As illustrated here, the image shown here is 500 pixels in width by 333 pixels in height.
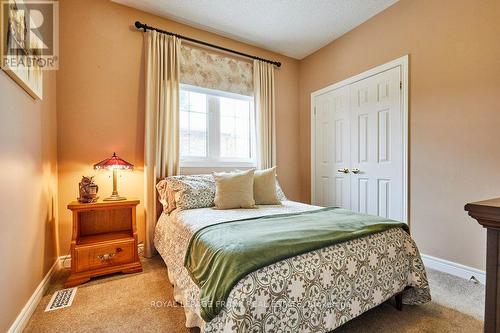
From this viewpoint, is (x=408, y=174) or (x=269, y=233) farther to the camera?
(x=408, y=174)

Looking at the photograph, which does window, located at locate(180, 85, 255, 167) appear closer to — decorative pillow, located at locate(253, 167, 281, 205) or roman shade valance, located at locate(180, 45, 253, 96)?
roman shade valance, located at locate(180, 45, 253, 96)

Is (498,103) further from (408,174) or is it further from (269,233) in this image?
(269,233)

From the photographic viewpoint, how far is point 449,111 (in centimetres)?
212

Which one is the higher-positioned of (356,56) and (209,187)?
(356,56)

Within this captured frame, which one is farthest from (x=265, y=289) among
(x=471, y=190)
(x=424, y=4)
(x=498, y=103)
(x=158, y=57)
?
(x=424, y=4)

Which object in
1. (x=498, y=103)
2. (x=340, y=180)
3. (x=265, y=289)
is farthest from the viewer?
(x=340, y=180)

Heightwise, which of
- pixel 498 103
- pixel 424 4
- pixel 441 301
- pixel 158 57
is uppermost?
pixel 424 4

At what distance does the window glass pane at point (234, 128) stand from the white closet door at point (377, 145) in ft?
4.64

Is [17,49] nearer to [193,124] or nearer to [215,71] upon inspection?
[193,124]

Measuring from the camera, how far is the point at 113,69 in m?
2.48

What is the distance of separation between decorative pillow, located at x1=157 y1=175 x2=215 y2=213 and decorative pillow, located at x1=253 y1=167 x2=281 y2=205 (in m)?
0.46

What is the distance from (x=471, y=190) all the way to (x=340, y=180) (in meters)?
1.34

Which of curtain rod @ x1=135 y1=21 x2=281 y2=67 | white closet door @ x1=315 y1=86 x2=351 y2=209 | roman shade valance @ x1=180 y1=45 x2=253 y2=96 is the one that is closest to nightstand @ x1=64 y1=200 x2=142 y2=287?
roman shade valance @ x1=180 y1=45 x2=253 y2=96

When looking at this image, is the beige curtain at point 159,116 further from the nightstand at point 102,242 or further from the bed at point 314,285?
the bed at point 314,285
